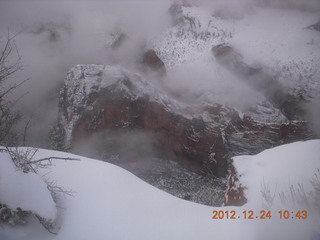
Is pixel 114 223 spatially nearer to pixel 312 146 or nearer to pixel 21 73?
pixel 312 146

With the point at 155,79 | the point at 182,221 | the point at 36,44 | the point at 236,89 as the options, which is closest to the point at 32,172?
the point at 182,221

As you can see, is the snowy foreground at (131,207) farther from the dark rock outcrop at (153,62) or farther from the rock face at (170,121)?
the dark rock outcrop at (153,62)

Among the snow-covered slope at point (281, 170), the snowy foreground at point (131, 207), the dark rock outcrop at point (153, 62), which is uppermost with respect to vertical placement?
the dark rock outcrop at point (153, 62)
